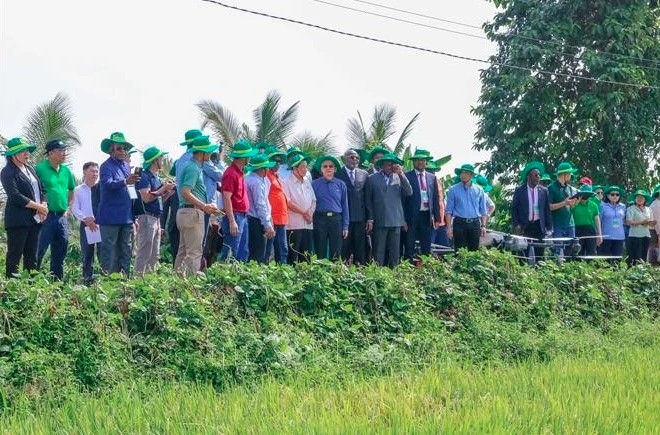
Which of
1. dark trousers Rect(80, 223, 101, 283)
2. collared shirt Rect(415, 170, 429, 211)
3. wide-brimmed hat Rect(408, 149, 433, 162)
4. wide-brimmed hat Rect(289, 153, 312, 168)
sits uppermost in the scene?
wide-brimmed hat Rect(408, 149, 433, 162)

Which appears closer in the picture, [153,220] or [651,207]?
[153,220]

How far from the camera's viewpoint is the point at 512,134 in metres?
21.7

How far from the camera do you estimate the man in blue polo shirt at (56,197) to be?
398 inches

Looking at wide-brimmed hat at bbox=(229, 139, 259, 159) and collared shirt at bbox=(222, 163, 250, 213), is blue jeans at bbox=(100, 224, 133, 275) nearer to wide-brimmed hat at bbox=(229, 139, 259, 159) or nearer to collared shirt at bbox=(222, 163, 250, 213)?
collared shirt at bbox=(222, 163, 250, 213)

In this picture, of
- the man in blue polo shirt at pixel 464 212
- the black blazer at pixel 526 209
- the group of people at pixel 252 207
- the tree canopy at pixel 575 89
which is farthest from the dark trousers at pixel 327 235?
the tree canopy at pixel 575 89

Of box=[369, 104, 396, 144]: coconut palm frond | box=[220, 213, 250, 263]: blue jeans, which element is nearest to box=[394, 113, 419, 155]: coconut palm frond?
box=[369, 104, 396, 144]: coconut palm frond

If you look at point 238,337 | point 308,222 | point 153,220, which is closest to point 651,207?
point 308,222

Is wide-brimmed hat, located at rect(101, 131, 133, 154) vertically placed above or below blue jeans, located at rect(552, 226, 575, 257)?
above

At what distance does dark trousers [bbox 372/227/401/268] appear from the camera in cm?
1195

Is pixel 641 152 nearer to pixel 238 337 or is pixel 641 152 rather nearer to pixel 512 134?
pixel 512 134

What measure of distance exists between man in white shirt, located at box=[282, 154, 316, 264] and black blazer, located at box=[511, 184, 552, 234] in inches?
138

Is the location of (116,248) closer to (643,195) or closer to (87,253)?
(87,253)

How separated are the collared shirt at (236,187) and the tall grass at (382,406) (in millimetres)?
3950

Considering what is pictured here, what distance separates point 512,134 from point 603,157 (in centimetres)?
217
